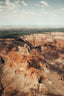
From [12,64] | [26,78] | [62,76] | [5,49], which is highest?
[5,49]

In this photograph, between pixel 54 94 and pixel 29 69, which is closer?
pixel 54 94

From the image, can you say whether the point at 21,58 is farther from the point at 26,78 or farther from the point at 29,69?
the point at 26,78

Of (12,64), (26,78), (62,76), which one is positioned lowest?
(62,76)

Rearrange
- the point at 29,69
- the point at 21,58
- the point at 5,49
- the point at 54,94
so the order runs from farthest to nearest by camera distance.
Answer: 1. the point at 5,49
2. the point at 21,58
3. the point at 29,69
4. the point at 54,94

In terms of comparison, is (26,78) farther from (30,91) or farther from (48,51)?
(48,51)

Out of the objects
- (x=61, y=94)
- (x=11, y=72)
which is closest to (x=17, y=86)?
(x=11, y=72)

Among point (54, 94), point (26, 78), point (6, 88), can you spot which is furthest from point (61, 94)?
point (6, 88)

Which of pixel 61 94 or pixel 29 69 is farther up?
pixel 29 69

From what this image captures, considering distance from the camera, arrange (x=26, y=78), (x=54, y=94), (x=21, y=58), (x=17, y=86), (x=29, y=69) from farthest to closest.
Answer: (x=21, y=58)
(x=29, y=69)
(x=26, y=78)
(x=17, y=86)
(x=54, y=94)

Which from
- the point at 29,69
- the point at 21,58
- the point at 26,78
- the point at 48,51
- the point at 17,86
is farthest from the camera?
the point at 48,51
